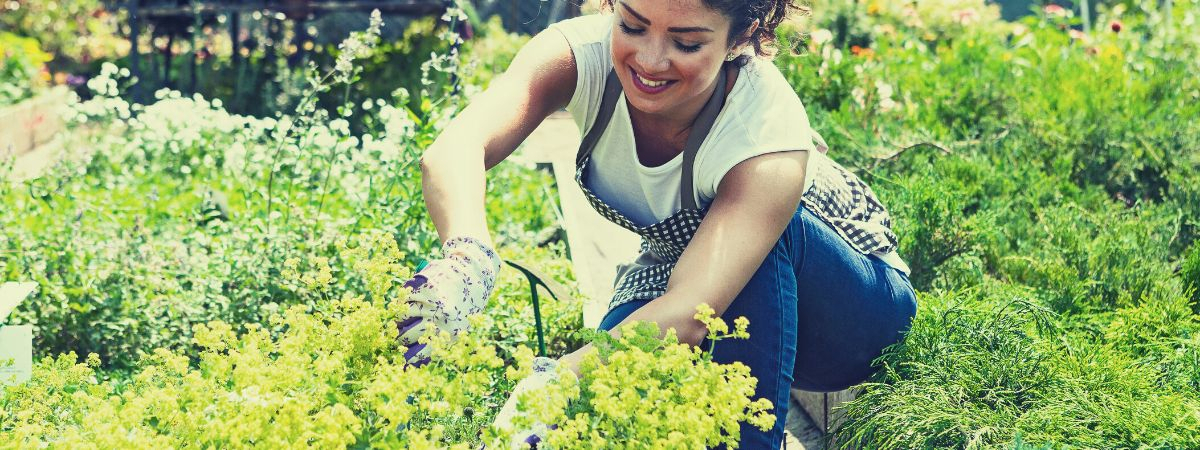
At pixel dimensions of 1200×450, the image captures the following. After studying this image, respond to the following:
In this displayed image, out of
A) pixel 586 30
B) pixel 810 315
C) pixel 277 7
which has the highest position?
pixel 586 30

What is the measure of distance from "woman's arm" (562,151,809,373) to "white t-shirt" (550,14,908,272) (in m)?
0.04

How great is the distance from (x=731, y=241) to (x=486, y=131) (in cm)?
46

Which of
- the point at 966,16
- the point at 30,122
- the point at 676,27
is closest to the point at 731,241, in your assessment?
the point at 676,27

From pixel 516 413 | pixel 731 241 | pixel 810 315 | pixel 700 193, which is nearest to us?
pixel 516 413

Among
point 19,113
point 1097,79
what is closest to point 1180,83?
point 1097,79

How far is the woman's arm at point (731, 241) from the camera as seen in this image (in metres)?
1.75

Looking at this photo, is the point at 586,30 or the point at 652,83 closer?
the point at 652,83

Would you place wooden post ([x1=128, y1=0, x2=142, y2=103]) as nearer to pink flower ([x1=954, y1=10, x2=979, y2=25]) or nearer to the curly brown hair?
the curly brown hair

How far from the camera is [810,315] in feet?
7.12

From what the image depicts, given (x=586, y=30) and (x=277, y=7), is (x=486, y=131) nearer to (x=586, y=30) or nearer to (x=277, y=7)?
(x=586, y=30)

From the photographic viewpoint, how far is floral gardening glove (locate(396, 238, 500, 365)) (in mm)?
1556

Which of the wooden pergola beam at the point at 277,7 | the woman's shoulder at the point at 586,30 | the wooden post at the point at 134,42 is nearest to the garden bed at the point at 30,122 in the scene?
the wooden post at the point at 134,42

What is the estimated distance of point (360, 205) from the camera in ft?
10.1

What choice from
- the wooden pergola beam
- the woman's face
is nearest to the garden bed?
the wooden pergola beam
